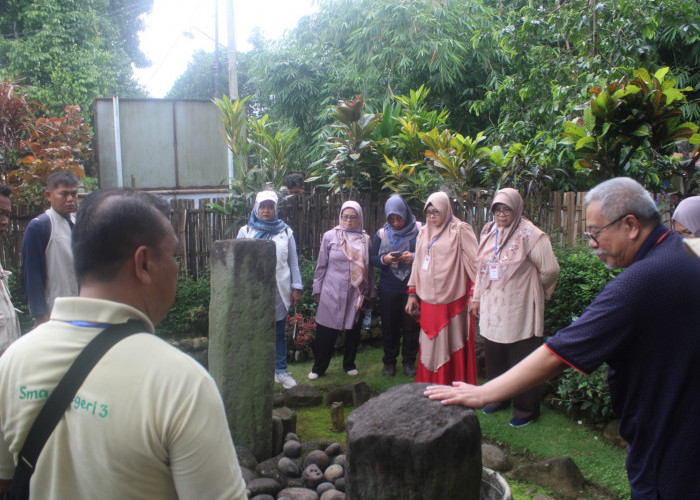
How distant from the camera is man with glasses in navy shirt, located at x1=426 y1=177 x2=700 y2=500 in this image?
1855 mm

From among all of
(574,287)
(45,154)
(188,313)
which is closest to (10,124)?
(45,154)

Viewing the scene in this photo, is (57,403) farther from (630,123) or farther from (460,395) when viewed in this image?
(630,123)

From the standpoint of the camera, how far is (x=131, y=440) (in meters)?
1.13

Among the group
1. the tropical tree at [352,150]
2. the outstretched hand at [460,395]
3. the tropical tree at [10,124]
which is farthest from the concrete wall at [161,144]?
the outstretched hand at [460,395]

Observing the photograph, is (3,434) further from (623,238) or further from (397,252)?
(397,252)

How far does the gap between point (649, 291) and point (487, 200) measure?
4356 mm

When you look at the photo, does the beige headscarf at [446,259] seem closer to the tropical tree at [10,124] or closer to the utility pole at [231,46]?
the tropical tree at [10,124]

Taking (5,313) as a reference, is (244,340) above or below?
below

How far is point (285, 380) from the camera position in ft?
18.3

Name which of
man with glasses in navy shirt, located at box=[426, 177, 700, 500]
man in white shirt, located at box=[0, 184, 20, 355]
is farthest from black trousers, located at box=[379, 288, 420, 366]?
man with glasses in navy shirt, located at box=[426, 177, 700, 500]

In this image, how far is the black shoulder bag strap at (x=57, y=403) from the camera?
3.80 ft

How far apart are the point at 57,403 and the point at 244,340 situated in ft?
9.24

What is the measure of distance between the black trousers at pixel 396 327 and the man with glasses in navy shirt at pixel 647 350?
371 cm

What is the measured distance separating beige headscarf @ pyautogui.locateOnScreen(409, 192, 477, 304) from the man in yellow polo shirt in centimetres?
385
